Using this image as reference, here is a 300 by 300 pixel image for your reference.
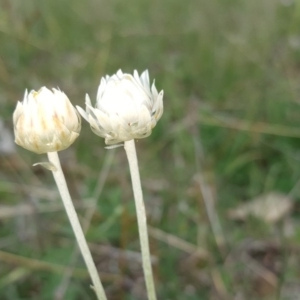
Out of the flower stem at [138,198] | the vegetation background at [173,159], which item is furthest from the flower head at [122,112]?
the vegetation background at [173,159]

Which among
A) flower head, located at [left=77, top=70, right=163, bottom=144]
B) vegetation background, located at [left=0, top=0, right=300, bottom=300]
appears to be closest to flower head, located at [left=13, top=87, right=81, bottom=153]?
flower head, located at [left=77, top=70, right=163, bottom=144]

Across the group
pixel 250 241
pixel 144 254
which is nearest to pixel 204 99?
pixel 250 241

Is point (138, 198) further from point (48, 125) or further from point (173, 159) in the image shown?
point (173, 159)

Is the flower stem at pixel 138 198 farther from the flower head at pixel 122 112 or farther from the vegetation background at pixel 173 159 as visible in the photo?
the vegetation background at pixel 173 159

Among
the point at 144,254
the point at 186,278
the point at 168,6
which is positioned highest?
the point at 168,6

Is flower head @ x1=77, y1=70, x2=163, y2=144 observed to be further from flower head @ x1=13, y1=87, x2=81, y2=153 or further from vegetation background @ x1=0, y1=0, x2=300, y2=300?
vegetation background @ x1=0, y1=0, x2=300, y2=300

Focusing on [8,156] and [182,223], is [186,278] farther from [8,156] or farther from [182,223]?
[8,156]
